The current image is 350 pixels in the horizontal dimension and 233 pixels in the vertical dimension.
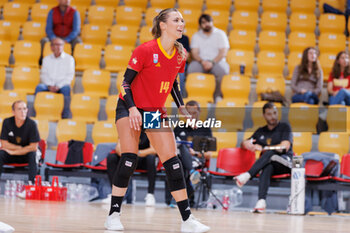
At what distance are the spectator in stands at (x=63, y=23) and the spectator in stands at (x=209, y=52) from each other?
2190 mm

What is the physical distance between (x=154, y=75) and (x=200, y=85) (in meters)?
5.37

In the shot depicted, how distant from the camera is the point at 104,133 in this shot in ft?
28.3

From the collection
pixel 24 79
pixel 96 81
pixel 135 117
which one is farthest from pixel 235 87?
pixel 135 117

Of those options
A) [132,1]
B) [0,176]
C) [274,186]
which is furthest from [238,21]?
[0,176]

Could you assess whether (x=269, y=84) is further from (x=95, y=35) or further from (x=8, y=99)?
(x=8, y=99)

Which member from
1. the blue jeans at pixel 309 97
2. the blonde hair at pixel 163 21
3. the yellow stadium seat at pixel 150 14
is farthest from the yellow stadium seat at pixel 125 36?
the blonde hair at pixel 163 21

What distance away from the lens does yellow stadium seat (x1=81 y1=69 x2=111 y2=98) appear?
9633 millimetres

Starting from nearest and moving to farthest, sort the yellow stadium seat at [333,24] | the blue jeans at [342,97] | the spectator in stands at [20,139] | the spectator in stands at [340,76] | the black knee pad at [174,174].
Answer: the black knee pad at [174,174], the spectator in stands at [20,139], the blue jeans at [342,97], the spectator in stands at [340,76], the yellow stadium seat at [333,24]

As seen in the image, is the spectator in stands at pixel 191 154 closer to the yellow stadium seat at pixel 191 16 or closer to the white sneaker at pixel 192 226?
the white sneaker at pixel 192 226

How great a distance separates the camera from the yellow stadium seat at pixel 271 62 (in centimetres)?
1012

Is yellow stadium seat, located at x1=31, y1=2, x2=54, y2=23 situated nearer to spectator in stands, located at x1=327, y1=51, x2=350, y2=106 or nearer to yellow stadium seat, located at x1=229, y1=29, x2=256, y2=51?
yellow stadium seat, located at x1=229, y1=29, x2=256, y2=51

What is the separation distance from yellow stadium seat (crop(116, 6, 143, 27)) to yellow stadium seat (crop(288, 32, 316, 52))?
2948 millimetres

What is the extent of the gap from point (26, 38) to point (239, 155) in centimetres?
522

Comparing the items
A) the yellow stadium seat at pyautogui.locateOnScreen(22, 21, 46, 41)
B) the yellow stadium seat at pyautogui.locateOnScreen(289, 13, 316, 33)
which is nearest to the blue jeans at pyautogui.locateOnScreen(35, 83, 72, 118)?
the yellow stadium seat at pyautogui.locateOnScreen(22, 21, 46, 41)
